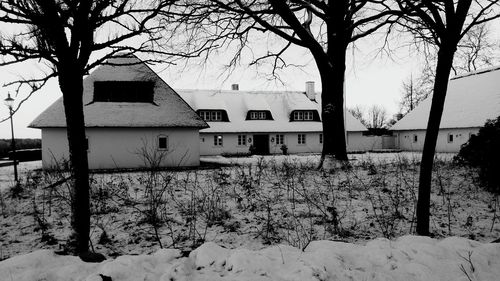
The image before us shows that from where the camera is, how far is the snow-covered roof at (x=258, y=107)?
3603cm

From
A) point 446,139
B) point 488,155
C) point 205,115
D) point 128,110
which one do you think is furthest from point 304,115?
point 488,155

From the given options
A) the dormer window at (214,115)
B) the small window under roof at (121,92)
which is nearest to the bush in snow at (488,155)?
the small window under roof at (121,92)

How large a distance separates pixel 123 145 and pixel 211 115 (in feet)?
54.3

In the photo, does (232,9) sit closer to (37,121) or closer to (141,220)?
(141,220)

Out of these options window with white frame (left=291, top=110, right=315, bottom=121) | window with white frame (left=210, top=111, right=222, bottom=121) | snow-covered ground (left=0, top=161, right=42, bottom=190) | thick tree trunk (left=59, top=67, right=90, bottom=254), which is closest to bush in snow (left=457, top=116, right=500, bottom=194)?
thick tree trunk (left=59, top=67, right=90, bottom=254)

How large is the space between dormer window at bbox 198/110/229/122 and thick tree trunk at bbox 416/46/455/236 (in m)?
31.1

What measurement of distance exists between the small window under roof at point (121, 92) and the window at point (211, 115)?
14443 millimetres

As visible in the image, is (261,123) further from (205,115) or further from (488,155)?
(488,155)

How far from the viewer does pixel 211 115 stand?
36.5 metres

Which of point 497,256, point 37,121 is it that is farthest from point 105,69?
point 497,256

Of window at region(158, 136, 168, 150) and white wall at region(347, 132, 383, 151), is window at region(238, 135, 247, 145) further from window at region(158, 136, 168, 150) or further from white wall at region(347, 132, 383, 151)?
window at region(158, 136, 168, 150)

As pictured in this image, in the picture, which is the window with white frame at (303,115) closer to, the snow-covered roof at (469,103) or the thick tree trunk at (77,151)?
the snow-covered roof at (469,103)

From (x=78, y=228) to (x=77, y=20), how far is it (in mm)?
3150

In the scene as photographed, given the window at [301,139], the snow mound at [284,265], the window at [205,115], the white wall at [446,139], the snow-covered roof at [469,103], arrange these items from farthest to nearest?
1. the window at [301,139]
2. the window at [205,115]
3. the white wall at [446,139]
4. the snow-covered roof at [469,103]
5. the snow mound at [284,265]
